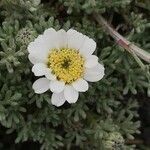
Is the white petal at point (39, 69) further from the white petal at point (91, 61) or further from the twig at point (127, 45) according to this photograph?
the twig at point (127, 45)

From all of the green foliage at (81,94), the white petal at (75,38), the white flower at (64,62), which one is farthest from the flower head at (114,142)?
the white petal at (75,38)

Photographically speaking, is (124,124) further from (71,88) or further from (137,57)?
(71,88)

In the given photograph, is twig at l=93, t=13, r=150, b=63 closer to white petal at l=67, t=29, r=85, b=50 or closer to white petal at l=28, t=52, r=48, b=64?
white petal at l=67, t=29, r=85, b=50

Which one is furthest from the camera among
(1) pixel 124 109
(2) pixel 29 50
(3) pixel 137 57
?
(1) pixel 124 109

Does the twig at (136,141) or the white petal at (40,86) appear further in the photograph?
the twig at (136,141)

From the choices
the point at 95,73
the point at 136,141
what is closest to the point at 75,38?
the point at 95,73

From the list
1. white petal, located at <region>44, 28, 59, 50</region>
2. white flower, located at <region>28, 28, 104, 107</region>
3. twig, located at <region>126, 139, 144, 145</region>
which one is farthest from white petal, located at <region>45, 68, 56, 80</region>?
twig, located at <region>126, 139, 144, 145</region>

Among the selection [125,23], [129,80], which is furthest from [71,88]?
[125,23]
